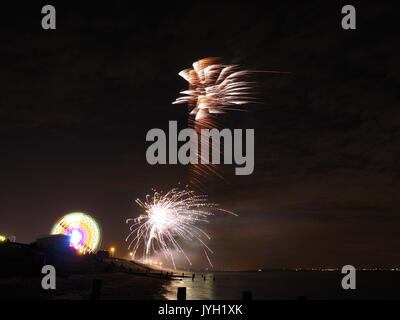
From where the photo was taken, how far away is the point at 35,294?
985 inches

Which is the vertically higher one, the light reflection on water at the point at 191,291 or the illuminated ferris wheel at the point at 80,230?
the illuminated ferris wheel at the point at 80,230

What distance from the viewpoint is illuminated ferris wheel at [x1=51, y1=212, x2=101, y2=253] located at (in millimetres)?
62750

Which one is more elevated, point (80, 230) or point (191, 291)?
point (80, 230)

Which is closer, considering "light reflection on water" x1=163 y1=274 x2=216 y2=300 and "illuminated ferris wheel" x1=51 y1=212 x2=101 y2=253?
"light reflection on water" x1=163 y1=274 x2=216 y2=300

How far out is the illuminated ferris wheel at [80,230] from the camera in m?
62.8

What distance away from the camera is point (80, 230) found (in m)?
64.6

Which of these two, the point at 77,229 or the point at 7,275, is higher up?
the point at 77,229

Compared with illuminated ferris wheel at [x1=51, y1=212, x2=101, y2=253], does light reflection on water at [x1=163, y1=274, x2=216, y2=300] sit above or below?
below

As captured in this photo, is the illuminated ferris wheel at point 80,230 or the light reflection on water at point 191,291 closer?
the light reflection on water at point 191,291
